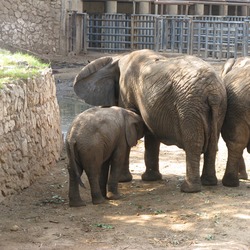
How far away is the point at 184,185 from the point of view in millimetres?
9125

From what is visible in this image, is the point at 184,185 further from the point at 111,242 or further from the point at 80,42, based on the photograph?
the point at 80,42

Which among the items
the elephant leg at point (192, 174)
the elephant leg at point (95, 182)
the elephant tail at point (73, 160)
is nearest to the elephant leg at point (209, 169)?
the elephant leg at point (192, 174)

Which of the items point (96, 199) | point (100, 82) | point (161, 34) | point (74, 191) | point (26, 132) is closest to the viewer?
point (74, 191)

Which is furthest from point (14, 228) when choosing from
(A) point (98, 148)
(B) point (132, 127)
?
(B) point (132, 127)

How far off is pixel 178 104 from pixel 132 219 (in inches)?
63.7

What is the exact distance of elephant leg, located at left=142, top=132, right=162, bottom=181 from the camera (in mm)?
10164

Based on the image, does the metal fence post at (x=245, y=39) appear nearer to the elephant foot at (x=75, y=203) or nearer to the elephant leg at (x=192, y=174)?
the elephant leg at (x=192, y=174)

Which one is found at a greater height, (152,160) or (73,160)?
(73,160)

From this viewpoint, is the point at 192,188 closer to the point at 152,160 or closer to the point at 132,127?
the point at 132,127

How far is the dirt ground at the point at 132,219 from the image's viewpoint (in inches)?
282

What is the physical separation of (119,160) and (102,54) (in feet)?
60.9

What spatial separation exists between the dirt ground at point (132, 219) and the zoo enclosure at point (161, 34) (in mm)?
16030

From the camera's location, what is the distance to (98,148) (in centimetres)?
857

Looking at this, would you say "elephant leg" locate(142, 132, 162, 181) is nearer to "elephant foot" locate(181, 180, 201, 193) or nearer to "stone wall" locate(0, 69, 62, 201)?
"elephant foot" locate(181, 180, 201, 193)
